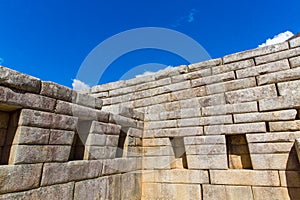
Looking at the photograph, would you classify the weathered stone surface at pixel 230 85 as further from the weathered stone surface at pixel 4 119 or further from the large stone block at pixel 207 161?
the weathered stone surface at pixel 4 119

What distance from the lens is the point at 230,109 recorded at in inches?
150

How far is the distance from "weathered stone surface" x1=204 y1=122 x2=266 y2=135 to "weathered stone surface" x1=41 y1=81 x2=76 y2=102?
271cm

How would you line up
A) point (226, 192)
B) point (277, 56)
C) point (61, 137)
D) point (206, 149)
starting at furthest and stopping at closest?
point (206, 149), point (277, 56), point (226, 192), point (61, 137)

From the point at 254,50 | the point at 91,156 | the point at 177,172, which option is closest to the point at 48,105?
the point at 91,156

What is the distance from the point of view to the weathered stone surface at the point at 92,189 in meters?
2.79

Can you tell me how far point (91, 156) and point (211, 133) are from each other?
2370mm

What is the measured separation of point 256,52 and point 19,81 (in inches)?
162

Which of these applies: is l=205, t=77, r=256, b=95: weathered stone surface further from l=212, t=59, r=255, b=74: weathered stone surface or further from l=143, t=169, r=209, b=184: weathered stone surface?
l=143, t=169, r=209, b=184: weathered stone surface

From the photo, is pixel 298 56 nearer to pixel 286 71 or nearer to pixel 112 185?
pixel 286 71

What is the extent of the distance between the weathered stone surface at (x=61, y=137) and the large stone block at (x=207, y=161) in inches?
95.3

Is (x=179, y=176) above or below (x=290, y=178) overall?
below

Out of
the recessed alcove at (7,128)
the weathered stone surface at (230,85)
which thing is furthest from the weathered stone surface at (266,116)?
the recessed alcove at (7,128)

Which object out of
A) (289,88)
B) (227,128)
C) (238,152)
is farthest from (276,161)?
(289,88)

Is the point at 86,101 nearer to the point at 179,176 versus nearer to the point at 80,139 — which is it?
the point at 80,139
